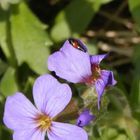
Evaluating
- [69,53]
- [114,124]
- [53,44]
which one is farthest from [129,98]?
[69,53]

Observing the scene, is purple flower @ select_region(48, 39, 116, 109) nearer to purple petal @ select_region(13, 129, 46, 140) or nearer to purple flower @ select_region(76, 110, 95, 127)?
purple flower @ select_region(76, 110, 95, 127)

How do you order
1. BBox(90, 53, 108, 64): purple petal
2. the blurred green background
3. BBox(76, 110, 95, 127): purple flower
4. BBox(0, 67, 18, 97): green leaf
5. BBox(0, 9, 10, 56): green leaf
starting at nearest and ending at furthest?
BBox(76, 110, 95, 127): purple flower → BBox(90, 53, 108, 64): purple petal → the blurred green background → BBox(0, 67, 18, 97): green leaf → BBox(0, 9, 10, 56): green leaf

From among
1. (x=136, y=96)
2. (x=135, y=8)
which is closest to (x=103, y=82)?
(x=136, y=96)

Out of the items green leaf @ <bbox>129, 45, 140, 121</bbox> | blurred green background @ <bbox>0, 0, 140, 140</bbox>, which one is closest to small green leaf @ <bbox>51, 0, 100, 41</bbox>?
blurred green background @ <bbox>0, 0, 140, 140</bbox>

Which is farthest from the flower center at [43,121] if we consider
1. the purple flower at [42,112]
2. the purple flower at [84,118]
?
the purple flower at [84,118]

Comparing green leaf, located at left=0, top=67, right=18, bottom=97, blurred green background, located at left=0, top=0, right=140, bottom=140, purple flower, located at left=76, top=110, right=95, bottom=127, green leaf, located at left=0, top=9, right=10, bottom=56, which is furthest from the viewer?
green leaf, located at left=0, top=9, right=10, bottom=56

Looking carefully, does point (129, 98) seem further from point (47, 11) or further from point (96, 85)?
point (47, 11)

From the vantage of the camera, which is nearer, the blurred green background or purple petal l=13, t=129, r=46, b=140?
purple petal l=13, t=129, r=46, b=140
